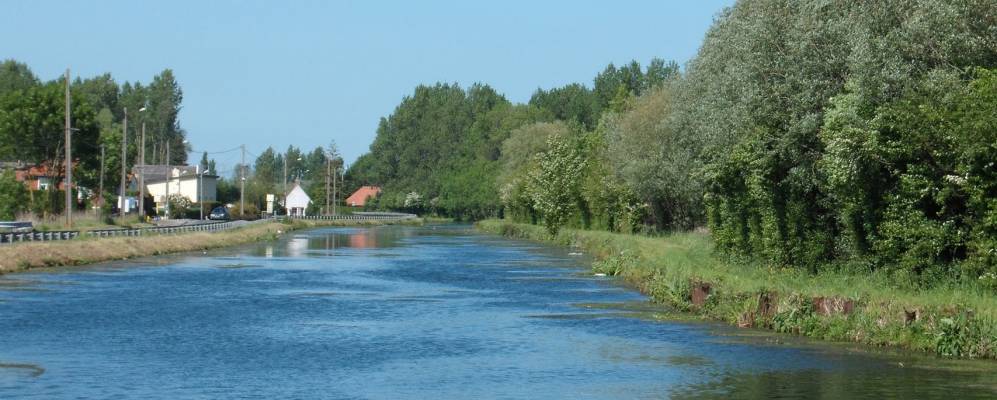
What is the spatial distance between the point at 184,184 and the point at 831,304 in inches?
6597

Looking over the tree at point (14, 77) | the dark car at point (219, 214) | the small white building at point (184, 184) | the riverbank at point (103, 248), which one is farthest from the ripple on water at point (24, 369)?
the tree at point (14, 77)

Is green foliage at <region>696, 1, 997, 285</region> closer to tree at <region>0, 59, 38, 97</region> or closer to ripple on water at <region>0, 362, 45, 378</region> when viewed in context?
ripple on water at <region>0, 362, 45, 378</region>

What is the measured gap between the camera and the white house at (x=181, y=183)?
179250 millimetres

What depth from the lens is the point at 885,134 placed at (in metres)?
32.1

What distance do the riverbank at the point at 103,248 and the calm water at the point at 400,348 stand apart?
14.4 ft

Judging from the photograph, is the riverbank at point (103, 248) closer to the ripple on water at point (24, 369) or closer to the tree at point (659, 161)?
the ripple on water at point (24, 369)

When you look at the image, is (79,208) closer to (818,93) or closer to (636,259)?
(636,259)

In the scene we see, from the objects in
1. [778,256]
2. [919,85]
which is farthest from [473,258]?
[919,85]

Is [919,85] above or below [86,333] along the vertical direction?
above

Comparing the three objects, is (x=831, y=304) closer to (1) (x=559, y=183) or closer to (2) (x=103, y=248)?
(2) (x=103, y=248)

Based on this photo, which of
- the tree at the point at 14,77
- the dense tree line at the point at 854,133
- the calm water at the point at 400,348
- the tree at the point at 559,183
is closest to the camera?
the calm water at the point at 400,348

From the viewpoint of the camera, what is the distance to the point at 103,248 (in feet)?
220

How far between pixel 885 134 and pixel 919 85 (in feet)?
7.45

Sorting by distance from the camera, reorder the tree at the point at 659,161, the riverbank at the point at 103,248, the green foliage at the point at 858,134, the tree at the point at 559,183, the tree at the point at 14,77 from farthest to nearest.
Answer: the tree at the point at 14,77 → the tree at the point at 559,183 → the tree at the point at 659,161 → the riverbank at the point at 103,248 → the green foliage at the point at 858,134
